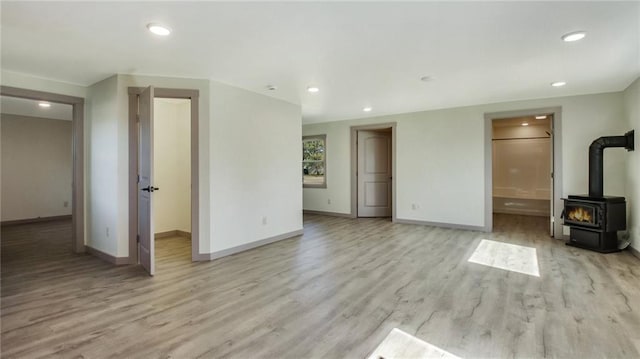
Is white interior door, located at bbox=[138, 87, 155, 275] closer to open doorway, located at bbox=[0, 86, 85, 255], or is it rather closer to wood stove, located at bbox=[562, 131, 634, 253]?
open doorway, located at bbox=[0, 86, 85, 255]

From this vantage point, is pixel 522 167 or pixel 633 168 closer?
pixel 633 168

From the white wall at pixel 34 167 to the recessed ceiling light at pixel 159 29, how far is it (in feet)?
21.8

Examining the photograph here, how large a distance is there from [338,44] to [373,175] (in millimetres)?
4857

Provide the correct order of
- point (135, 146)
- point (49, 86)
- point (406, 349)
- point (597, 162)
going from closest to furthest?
point (406, 349) → point (135, 146) → point (49, 86) → point (597, 162)

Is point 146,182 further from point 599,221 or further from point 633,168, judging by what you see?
point 633,168

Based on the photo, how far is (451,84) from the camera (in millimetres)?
4285

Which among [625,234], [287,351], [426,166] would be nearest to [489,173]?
[426,166]

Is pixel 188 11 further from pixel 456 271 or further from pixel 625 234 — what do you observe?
Result: pixel 625 234

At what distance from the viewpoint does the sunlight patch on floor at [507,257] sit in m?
3.64

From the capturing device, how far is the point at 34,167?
696 cm

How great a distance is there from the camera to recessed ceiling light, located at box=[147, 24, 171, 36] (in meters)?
2.52

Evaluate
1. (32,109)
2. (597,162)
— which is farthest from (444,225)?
(32,109)

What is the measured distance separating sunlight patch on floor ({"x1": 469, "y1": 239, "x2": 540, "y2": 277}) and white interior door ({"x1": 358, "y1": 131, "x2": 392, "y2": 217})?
2843 mm

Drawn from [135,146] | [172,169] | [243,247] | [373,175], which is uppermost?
[135,146]
